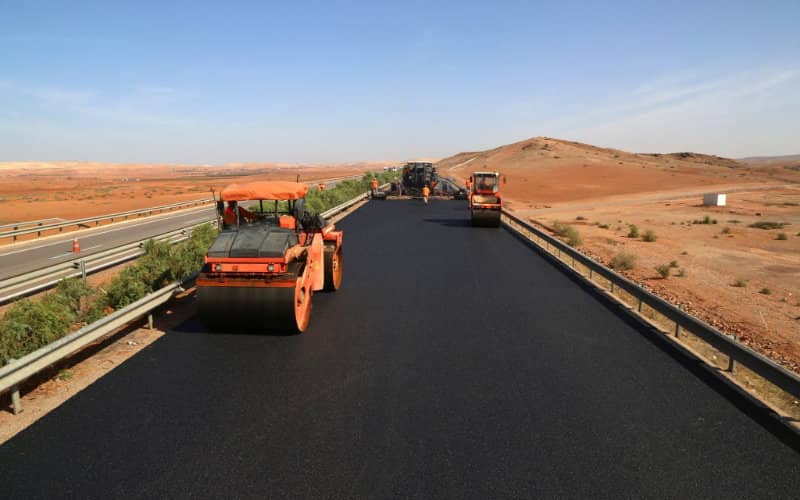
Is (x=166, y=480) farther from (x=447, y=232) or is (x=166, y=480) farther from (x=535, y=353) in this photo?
(x=447, y=232)

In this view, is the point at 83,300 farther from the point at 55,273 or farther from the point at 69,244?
the point at 69,244

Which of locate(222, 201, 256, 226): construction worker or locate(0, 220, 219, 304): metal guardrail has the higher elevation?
locate(222, 201, 256, 226): construction worker

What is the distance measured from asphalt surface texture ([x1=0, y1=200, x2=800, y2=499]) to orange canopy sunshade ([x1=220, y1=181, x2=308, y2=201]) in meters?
2.20

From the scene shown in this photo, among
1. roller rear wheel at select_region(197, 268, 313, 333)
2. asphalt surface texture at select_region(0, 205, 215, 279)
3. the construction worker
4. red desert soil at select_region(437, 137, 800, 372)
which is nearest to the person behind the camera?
roller rear wheel at select_region(197, 268, 313, 333)

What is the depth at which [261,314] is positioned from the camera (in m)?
7.32

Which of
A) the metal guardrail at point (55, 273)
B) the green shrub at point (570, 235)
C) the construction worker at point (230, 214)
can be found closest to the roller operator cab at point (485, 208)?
the green shrub at point (570, 235)

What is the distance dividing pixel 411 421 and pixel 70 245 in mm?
21932

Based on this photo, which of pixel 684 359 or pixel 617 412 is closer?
pixel 617 412

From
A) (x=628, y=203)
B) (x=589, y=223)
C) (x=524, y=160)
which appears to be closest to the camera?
(x=589, y=223)

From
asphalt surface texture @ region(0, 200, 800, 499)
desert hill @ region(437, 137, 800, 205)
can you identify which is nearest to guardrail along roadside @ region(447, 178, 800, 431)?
asphalt surface texture @ region(0, 200, 800, 499)

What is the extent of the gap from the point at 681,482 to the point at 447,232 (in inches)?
656

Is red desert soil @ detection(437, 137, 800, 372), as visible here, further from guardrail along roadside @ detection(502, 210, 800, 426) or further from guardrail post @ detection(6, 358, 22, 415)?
guardrail post @ detection(6, 358, 22, 415)

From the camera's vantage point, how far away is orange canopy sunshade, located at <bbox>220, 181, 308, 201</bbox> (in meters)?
8.05

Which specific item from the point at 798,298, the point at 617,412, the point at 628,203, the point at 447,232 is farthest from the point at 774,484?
the point at 628,203
